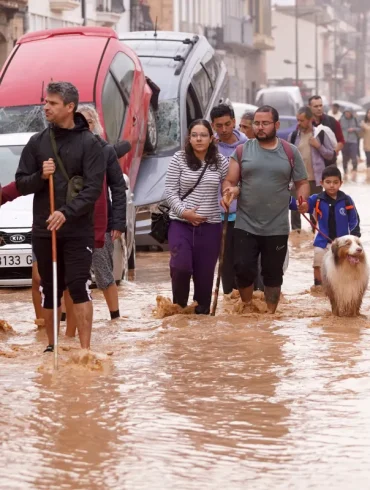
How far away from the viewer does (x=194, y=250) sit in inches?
448

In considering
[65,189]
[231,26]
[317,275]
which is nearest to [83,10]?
[231,26]

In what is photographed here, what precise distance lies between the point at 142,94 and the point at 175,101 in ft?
4.28

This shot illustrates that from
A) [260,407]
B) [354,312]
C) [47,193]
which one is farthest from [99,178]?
[354,312]

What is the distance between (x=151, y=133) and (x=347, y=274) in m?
8.98

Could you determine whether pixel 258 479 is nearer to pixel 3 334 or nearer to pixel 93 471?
pixel 93 471

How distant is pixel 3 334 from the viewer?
11422mm

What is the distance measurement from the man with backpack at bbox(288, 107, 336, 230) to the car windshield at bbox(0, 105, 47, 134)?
3121mm

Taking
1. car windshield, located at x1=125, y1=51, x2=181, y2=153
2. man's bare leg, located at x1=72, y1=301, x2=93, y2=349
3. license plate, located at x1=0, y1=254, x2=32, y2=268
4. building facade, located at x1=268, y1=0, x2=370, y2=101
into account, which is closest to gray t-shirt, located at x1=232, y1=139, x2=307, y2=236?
man's bare leg, located at x1=72, y1=301, x2=93, y2=349

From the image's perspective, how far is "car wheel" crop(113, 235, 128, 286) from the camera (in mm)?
14242

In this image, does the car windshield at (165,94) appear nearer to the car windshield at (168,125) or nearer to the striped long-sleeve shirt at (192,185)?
the car windshield at (168,125)

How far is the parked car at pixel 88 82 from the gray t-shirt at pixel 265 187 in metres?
6.33

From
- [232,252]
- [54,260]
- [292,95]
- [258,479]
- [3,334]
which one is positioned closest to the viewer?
[258,479]

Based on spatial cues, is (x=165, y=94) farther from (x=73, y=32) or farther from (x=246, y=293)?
(x=246, y=293)

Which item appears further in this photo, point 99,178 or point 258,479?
point 99,178
